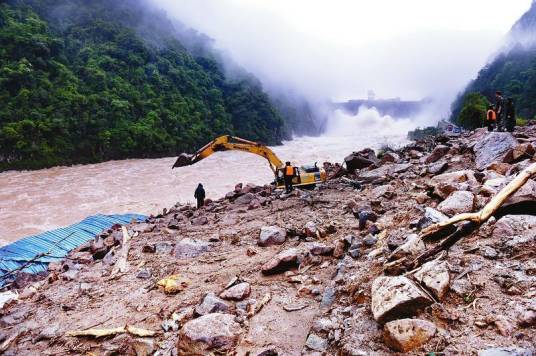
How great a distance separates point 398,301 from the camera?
105 inches

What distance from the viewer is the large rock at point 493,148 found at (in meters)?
7.83

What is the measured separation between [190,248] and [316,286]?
3.30 metres

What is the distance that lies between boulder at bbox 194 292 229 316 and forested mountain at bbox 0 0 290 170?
33.5 meters

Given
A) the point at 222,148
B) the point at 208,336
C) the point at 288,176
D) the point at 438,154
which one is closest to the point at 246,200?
the point at 288,176

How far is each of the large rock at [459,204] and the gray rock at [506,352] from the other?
234 cm

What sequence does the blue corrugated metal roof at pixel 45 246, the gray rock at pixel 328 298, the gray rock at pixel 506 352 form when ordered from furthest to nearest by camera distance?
1. the blue corrugated metal roof at pixel 45 246
2. the gray rock at pixel 328 298
3. the gray rock at pixel 506 352

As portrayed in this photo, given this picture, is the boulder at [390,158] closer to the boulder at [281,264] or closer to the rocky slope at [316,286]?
the rocky slope at [316,286]

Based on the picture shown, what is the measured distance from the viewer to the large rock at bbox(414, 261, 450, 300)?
2.76m

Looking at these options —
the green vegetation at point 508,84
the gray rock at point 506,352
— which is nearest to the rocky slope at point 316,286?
the gray rock at point 506,352

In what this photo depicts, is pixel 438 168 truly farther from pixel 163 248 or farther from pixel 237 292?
pixel 163 248

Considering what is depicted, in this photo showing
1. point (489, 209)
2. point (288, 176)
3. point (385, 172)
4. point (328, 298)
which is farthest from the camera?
point (288, 176)

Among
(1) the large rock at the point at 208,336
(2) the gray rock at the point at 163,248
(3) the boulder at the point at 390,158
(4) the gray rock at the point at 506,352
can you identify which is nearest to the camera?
(4) the gray rock at the point at 506,352

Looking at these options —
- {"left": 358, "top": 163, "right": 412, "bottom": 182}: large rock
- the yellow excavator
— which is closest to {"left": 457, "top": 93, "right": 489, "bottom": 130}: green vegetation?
the yellow excavator

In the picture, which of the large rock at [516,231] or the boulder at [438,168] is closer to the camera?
the large rock at [516,231]
